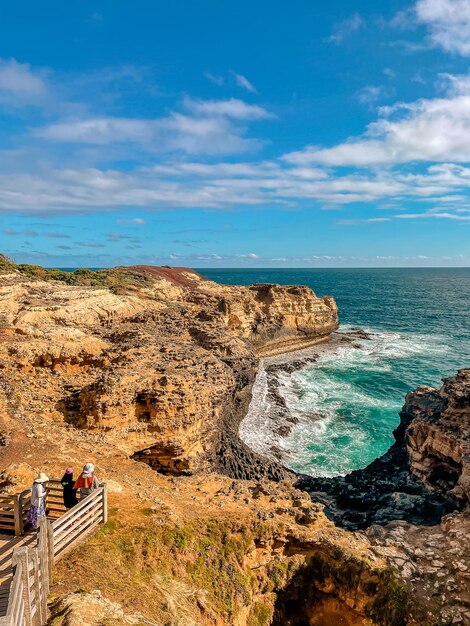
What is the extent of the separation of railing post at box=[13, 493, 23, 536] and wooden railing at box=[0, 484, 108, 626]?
1.24 meters

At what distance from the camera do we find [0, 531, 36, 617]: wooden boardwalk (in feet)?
25.4

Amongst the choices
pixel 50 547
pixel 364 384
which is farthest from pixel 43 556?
pixel 364 384

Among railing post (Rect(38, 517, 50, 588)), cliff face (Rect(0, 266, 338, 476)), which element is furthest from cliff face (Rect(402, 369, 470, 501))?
railing post (Rect(38, 517, 50, 588))

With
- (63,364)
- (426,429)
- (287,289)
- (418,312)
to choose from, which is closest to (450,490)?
(426,429)

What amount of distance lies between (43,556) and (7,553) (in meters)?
2.15

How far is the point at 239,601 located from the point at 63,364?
1776cm

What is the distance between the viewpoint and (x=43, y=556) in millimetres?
8133

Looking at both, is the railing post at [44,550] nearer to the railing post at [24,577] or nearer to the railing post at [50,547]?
the railing post at [50,547]

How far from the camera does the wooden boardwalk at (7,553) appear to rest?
773 cm

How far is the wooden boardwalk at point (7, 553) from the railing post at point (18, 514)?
0.18m

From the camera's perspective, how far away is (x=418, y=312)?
97.2 m

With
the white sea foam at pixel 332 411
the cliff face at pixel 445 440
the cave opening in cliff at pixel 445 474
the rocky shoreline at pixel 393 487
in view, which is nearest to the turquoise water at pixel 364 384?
the white sea foam at pixel 332 411

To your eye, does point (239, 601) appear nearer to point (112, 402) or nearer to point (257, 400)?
point (112, 402)

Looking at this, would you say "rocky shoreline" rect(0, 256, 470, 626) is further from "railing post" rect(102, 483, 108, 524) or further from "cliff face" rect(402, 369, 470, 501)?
"railing post" rect(102, 483, 108, 524)
